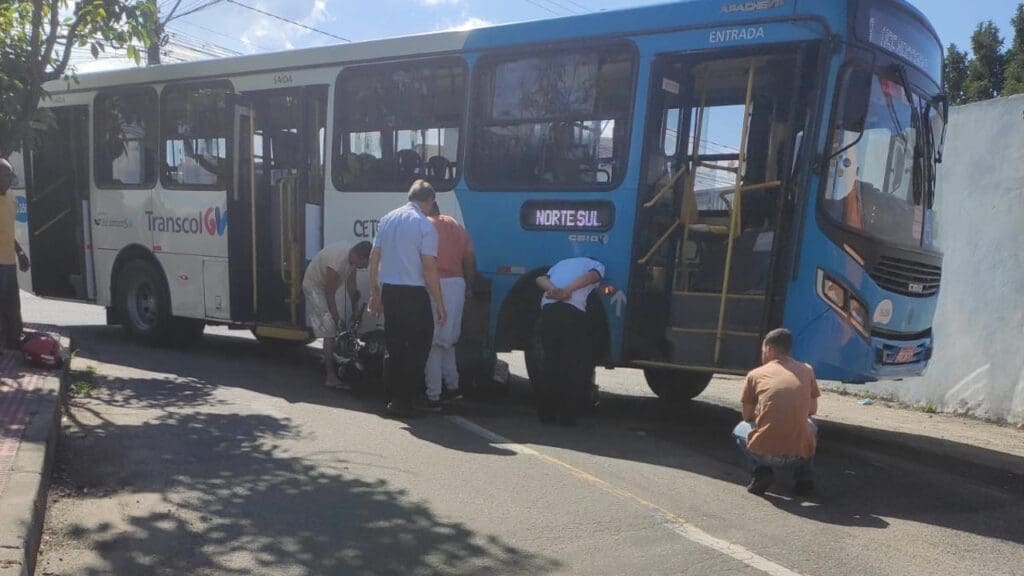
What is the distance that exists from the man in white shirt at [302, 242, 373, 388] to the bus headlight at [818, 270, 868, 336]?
3900 millimetres

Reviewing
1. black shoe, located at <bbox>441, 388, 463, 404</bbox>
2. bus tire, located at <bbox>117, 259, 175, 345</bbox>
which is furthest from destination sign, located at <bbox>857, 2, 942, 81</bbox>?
bus tire, located at <bbox>117, 259, 175, 345</bbox>

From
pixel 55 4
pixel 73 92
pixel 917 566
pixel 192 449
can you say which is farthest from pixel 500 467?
pixel 73 92

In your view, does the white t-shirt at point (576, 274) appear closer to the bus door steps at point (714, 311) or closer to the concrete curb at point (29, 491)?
the bus door steps at point (714, 311)

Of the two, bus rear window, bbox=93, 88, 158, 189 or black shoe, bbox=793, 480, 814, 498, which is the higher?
bus rear window, bbox=93, 88, 158, 189

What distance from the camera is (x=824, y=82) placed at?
18.7 ft

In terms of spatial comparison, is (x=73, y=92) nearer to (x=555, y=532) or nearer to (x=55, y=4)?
(x=55, y=4)

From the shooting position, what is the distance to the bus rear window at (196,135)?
9.08m

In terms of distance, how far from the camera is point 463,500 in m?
4.72

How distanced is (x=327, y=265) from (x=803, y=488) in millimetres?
4640

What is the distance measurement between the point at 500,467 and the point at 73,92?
8269 millimetres

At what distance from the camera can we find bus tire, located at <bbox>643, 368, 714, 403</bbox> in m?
8.09

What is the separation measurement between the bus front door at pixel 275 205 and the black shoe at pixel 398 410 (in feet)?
7.46

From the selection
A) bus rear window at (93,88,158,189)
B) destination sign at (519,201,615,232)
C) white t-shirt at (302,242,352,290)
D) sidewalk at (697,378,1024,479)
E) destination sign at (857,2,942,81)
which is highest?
destination sign at (857,2,942,81)

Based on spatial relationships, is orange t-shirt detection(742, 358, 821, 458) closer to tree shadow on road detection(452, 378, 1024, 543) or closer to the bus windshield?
tree shadow on road detection(452, 378, 1024, 543)
